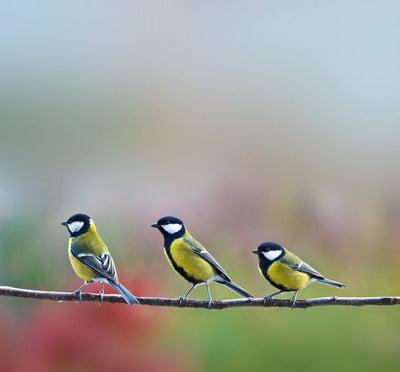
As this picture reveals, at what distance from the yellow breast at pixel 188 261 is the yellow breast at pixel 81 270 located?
209mm

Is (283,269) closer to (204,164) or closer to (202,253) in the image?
(202,253)

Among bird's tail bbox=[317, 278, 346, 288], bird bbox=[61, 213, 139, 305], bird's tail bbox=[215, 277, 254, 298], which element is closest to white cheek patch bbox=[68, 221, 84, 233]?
bird bbox=[61, 213, 139, 305]

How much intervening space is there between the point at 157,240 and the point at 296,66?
2.07 ft

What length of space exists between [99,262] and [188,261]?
22 centimetres

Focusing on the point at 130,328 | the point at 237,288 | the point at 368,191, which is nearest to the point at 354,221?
the point at 368,191

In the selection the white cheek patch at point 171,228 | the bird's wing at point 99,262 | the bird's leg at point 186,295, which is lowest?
the bird's leg at point 186,295

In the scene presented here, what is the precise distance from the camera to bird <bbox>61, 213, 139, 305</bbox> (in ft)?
6.45

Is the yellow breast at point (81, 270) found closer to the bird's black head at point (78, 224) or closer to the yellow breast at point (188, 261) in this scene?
the bird's black head at point (78, 224)

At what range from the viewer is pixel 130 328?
221cm

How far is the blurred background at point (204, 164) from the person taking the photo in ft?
7.23

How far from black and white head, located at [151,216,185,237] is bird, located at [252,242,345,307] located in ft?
0.65

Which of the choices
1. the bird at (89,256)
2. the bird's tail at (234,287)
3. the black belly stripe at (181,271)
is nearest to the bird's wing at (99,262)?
the bird at (89,256)

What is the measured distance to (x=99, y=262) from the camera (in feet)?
6.50

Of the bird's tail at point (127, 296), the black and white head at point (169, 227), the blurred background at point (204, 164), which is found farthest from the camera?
the blurred background at point (204, 164)
